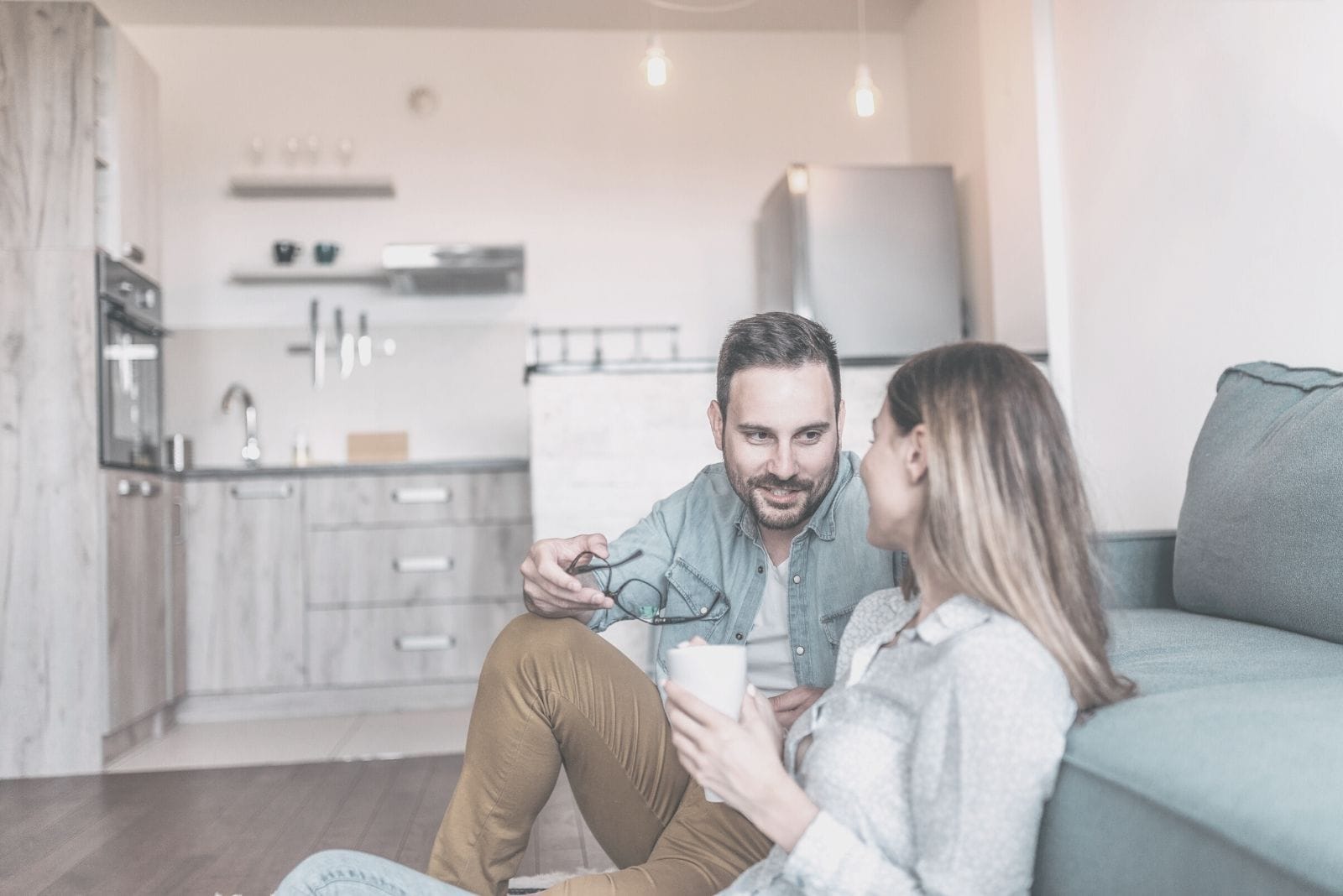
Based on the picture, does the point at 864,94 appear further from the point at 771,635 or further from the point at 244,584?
the point at 244,584

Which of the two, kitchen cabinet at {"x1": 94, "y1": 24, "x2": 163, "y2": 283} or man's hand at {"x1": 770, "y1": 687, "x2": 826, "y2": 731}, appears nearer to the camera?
man's hand at {"x1": 770, "y1": 687, "x2": 826, "y2": 731}

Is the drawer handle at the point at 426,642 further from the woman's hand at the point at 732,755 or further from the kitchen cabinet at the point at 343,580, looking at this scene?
the woman's hand at the point at 732,755

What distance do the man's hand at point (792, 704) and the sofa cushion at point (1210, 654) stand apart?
37 cm

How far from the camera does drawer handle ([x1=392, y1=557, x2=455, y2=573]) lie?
441 cm

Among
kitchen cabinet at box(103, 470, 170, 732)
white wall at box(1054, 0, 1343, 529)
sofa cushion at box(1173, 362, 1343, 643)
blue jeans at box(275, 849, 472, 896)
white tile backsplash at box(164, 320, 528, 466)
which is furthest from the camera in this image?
white tile backsplash at box(164, 320, 528, 466)

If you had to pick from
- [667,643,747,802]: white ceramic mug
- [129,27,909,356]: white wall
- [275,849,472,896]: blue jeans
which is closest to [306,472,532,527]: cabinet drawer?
[129,27,909,356]: white wall

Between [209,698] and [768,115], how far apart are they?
3316 millimetres

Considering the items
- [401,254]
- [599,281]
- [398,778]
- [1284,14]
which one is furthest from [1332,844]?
[599,281]

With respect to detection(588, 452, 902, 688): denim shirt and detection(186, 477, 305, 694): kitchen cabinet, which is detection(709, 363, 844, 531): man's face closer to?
detection(588, 452, 902, 688): denim shirt

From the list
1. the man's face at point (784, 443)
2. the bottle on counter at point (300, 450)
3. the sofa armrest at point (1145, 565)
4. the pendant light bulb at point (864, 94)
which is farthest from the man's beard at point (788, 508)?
the bottle on counter at point (300, 450)

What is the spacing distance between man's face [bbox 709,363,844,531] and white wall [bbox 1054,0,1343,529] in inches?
32.1

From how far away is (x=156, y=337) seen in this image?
4320 millimetres

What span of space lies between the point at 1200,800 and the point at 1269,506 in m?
1.02

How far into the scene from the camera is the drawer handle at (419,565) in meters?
4.41
